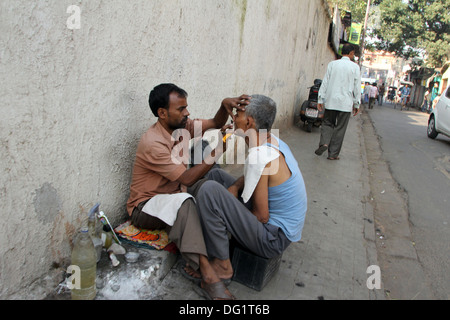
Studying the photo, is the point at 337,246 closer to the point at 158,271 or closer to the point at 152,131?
the point at 158,271

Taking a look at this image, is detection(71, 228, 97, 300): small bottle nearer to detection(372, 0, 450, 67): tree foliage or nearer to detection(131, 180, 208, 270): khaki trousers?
detection(131, 180, 208, 270): khaki trousers

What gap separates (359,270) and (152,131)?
1923 mm

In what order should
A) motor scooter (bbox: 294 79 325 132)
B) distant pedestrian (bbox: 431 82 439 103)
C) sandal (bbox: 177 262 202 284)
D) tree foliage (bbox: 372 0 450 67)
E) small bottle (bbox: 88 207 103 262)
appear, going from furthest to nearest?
distant pedestrian (bbox: 431 82 439 103) < tree foliage (bbox: 372 0 450 67) < motor scooter (bbox: 294 79 325 132) < sandal (bbox: 177 262 202 284) < small bottle (bbox: 88 207 103 262)

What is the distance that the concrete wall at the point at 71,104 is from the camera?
169cm

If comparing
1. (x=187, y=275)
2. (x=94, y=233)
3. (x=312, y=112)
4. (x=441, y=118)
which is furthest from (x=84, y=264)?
(x=441, y=118)

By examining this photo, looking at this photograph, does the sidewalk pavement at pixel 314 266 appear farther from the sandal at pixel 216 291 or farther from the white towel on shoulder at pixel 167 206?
the white towel on shoulder at pixel 167 206

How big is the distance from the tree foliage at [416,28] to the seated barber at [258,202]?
26.9 m

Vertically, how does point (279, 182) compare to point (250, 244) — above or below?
above

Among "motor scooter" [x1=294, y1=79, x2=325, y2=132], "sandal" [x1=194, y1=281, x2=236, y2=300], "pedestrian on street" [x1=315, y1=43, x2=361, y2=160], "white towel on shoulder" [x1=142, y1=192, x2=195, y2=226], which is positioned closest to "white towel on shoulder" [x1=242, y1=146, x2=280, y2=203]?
"white towel on shoulder" [x1=142, y1=192, x2=195, y2=226]

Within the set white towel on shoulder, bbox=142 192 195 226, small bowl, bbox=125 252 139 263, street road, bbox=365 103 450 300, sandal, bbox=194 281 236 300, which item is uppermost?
white towel on shoulder, bbox=142 192 195 226

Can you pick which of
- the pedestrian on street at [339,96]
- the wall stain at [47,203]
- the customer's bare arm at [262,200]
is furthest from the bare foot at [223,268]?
the pedestrian on street at [339,96]

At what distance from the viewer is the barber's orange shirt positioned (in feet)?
7.61
